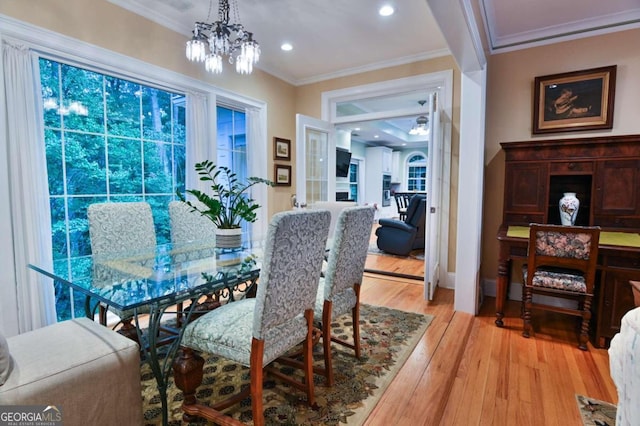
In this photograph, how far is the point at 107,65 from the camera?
8.75ft

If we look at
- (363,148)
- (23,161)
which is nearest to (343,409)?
(23,161)

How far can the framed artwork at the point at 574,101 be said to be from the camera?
2955 mm

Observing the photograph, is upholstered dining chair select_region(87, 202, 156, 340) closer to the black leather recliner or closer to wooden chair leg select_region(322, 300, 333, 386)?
wooden chair leg select_region(322, 300, 333, 386)

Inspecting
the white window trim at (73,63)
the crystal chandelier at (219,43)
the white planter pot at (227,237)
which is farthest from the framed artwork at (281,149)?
the white planter pot at (227,237)

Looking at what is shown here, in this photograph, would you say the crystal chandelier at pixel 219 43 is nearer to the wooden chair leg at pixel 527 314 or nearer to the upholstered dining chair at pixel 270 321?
the upholstered dining chair at pixel 270 321

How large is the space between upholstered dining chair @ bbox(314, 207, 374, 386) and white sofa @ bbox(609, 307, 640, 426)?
1.19m

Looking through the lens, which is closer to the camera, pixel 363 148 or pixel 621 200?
pixel 621 200

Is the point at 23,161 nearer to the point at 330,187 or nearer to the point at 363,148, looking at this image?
the point at 330,187

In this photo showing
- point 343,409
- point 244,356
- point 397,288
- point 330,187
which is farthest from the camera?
point 330,187

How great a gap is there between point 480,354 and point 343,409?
120cm

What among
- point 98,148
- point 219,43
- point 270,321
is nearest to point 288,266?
point 270,321

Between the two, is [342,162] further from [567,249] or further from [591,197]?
[567,249]

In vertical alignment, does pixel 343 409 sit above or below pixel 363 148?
below

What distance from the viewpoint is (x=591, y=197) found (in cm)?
289
